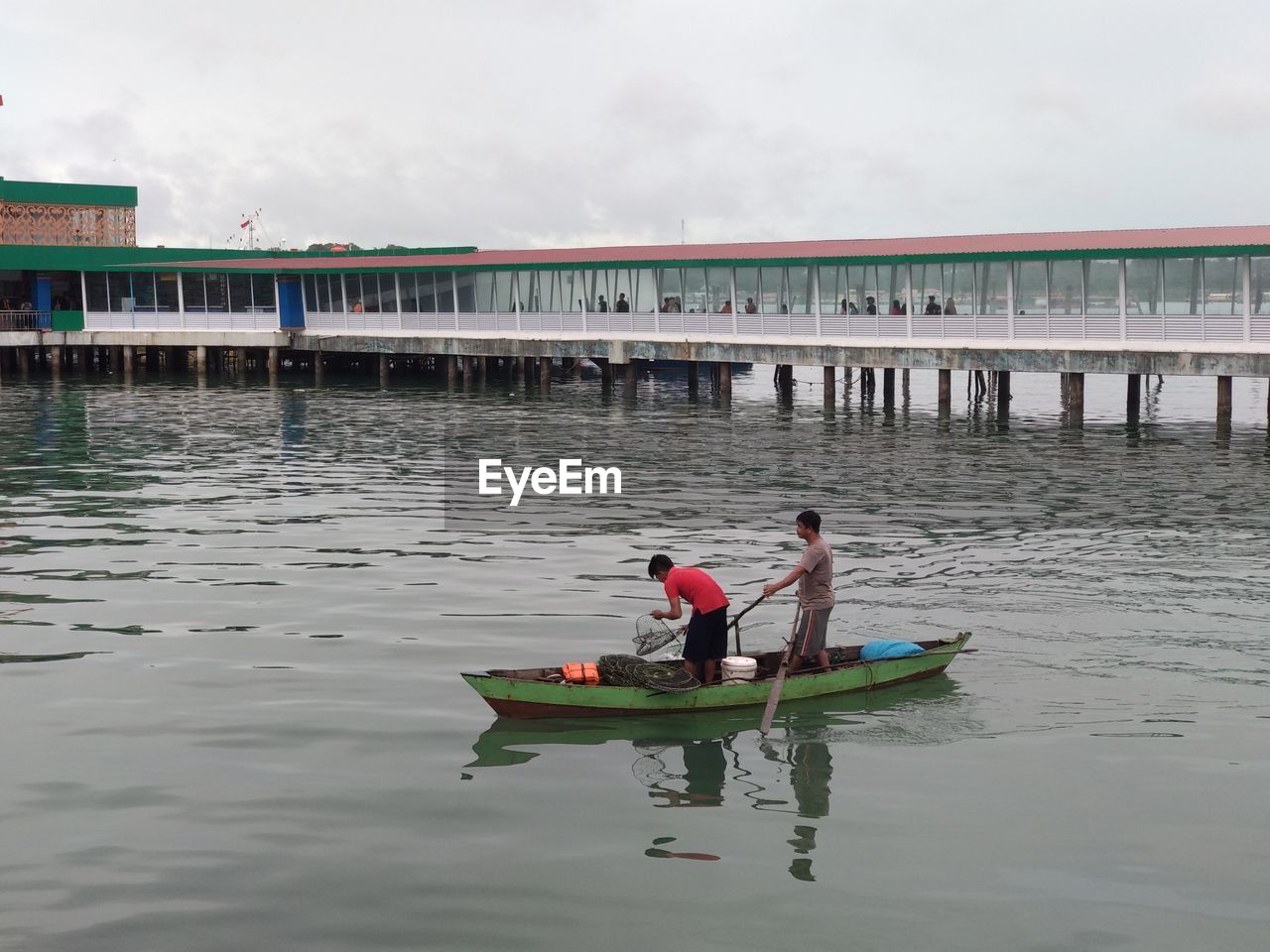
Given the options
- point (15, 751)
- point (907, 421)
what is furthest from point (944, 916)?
point (907, 421)

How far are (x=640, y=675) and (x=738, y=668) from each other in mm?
1216

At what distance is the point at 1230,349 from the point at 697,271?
754 inches

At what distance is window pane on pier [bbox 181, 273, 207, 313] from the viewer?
211ft

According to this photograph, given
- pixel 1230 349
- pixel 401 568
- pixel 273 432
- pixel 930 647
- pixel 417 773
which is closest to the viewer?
pixel 417 773

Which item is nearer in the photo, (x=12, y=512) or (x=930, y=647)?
(x=930, y=647)

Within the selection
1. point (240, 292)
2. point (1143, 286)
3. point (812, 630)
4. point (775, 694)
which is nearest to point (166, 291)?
point (240, 292)

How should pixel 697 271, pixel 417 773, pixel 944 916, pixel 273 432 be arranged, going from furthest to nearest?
pixel 697 271 < pixel 273 432 < pixel 417 773 < pixel 944 916

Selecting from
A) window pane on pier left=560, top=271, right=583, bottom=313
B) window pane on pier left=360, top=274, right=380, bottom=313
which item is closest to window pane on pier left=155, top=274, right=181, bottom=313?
window pane on pier left=360, top=274, right=380, bottom=313

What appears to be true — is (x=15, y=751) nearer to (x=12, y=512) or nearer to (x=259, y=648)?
(x=259, y=648)

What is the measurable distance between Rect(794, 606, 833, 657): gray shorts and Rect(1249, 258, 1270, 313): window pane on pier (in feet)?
92.7

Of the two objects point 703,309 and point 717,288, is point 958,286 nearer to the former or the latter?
point 717,288

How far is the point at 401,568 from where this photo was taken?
69.3 ft

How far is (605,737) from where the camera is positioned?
13.7 metres

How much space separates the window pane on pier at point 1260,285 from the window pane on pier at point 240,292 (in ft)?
142
